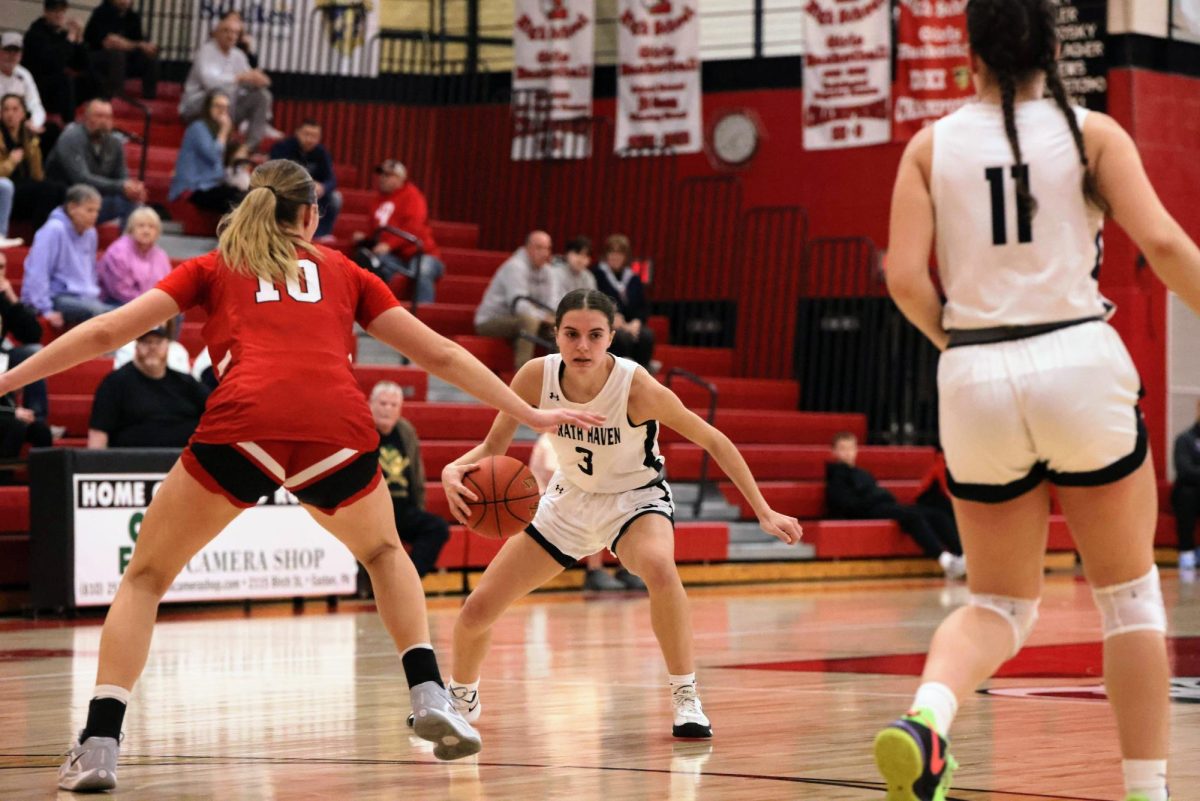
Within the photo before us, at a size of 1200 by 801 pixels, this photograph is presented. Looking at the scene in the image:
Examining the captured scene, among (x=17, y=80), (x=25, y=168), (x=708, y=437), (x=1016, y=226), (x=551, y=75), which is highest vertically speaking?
(x=551, y=75)

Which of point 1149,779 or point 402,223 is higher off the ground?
point 402,223

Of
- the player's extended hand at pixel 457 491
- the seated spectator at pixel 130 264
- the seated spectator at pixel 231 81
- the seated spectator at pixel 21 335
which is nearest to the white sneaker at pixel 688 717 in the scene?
the player's extended hand at pixel 457 491

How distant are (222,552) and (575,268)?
5528 mm

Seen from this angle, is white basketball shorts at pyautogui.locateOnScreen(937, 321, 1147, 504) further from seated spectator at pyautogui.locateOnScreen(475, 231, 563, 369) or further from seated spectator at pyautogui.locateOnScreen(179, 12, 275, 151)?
seated spectator at pyautogui.locateOnScreen(179, 12, 275, 151)

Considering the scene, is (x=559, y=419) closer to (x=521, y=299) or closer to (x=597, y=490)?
(x=597, y=490)

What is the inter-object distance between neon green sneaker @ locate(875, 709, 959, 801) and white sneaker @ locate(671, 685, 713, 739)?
96.2 inches

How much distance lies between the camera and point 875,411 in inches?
746

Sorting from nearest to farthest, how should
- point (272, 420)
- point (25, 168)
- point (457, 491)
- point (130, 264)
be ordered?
1. point (272, 420)
2. point (457, 491)
3. point (130, 264)
4. point (25, 168)

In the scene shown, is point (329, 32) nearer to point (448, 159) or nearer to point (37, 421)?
point (448, 159)

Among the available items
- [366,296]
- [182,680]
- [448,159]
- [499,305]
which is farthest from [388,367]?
[366,296]

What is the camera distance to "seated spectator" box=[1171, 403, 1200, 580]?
60.0ft

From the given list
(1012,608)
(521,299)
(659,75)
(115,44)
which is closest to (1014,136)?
(1012,608)

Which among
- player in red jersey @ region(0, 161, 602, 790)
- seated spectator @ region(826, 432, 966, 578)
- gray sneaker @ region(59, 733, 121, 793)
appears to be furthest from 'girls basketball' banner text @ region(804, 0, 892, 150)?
gray sneaker @ region(59, 733, 121, 793)

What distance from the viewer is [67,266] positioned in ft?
44.8
